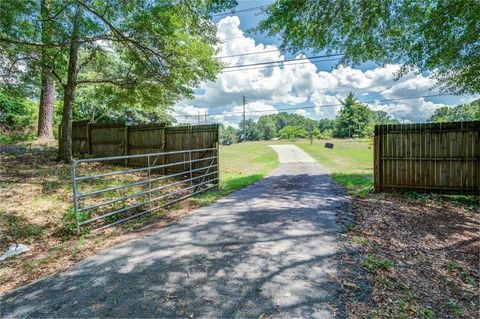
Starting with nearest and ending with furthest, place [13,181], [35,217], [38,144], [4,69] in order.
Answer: [35,217] < [13,181] < [4,69] < [38,144]

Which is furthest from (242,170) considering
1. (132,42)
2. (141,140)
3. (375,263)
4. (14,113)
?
(14,113)

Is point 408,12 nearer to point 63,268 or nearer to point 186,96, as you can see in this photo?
point 186,96

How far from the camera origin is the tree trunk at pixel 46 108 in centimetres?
1219

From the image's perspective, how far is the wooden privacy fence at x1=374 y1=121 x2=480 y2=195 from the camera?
635cm

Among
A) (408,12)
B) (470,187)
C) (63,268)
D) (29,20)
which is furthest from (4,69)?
(470,187)

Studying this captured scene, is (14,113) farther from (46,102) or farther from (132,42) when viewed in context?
(132,42)

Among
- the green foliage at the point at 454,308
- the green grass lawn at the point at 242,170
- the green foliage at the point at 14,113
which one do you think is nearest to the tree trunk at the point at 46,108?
the green foliage at the point at 14,113

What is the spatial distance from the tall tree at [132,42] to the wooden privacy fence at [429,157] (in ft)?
18.6

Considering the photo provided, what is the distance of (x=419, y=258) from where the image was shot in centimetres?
345

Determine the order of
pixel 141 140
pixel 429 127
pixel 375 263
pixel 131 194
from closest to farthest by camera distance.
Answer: pixel 375 263, pixel 131 194, pixel 429 127, pixel 141 140

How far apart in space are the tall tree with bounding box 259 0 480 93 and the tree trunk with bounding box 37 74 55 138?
10.3 m

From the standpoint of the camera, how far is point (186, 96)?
10383 mm

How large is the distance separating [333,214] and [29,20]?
9.17 meters

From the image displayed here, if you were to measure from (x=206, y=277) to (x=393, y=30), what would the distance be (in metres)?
8.59
